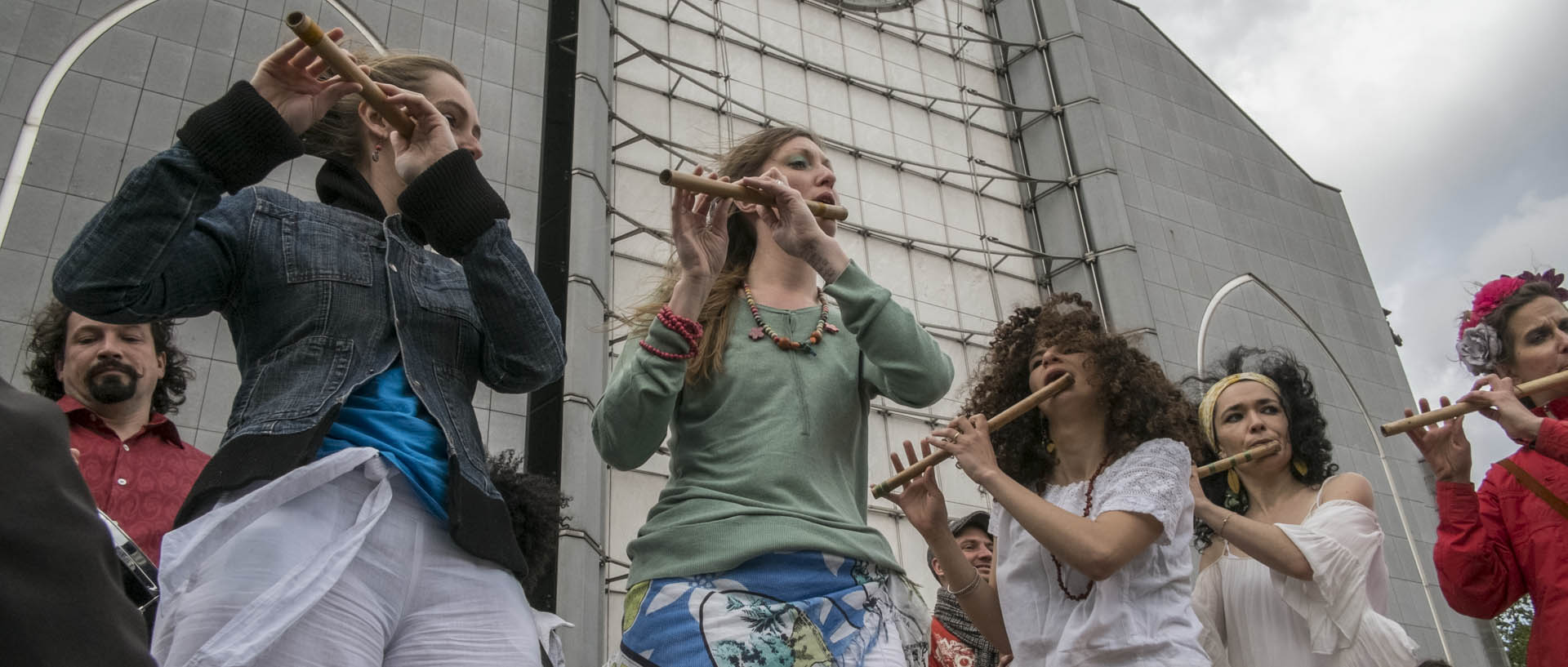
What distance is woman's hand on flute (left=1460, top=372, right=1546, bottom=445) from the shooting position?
8.58ft

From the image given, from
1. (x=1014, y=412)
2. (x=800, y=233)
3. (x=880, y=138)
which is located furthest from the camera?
(x=880, y=138)

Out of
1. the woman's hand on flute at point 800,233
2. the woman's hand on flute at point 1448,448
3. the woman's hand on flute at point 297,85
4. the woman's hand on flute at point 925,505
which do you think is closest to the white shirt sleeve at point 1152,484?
the woman's hand on flute at point 925,505

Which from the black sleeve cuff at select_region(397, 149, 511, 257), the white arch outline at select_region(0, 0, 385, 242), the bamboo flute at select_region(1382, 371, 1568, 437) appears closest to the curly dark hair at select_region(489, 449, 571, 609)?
the black sleeve cuff at select_region(397, 149, 511, 257)

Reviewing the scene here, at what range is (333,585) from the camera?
1.31 meters

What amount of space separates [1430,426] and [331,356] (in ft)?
8.27

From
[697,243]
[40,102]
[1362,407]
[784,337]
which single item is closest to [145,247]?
[697,243]

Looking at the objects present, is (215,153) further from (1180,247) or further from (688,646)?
(1180,247)

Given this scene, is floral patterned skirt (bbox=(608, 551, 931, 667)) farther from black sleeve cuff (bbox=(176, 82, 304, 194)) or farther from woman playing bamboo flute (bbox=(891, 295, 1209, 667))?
black sleeve cuff (bbox=(176, 82, 304, 194))

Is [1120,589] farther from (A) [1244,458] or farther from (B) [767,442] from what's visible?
(A) [1244,458]

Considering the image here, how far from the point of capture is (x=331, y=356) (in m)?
1.52

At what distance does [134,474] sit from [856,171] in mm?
8237

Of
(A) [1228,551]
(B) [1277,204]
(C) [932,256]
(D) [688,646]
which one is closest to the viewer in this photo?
(D) [688,646]

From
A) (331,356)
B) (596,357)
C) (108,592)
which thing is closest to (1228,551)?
(331,356)

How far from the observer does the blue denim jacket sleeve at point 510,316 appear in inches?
63.9
